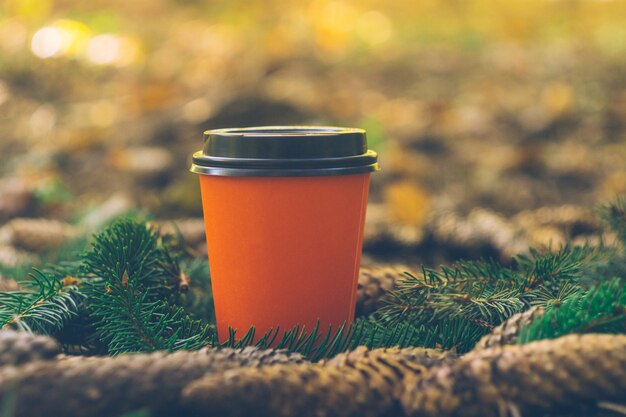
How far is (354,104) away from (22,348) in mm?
2668

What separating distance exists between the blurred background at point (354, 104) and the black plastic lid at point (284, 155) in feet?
2.53

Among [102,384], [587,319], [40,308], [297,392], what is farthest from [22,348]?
[587,319]

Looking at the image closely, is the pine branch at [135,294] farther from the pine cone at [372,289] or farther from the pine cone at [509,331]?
the pine cone at [509,331]

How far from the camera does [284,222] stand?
106 cm

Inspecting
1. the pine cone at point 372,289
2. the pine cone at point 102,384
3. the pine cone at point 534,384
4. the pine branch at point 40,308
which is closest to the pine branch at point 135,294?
the pine branch at point 40,308

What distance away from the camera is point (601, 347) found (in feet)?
2.56

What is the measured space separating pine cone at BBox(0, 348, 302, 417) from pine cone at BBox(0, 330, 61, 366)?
0.05ft

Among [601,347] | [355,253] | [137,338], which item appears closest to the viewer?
[601,347]

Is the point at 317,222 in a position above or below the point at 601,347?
above

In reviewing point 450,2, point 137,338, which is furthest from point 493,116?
point 137,338

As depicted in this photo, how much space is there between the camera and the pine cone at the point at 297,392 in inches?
30.7

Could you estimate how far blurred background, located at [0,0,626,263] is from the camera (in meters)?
2.20

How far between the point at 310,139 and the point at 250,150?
10 centimetres

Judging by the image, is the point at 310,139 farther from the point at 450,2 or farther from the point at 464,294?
the point at 450,2
